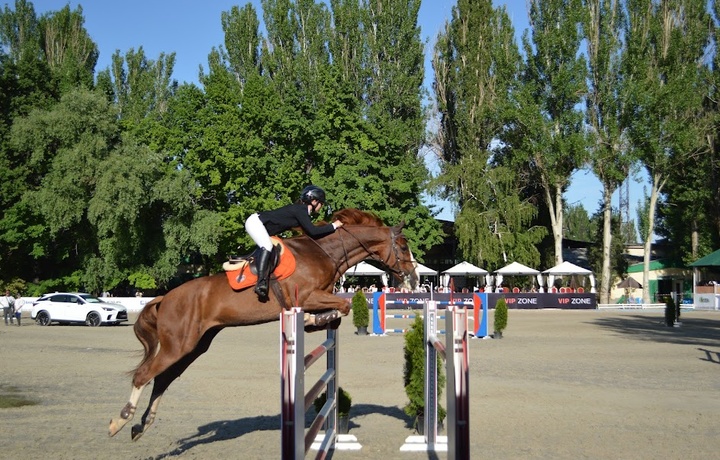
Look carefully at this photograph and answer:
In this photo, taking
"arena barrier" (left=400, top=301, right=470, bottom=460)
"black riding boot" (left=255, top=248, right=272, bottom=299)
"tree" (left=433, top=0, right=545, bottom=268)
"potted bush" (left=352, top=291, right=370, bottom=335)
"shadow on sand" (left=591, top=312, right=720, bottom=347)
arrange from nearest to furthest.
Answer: "arena barrier" (left=400, top=301, right=470, bottom=460)
"black riding boot" (left=255, top=248, right=272, bottom=299)
"shadow on sand" (left=591, top=312, right=720, bottom=347)
"potted bush" (left=352, top=291, right=370, bottom=335)
"tree" (left=433, top=0, right=545, bottom=268)

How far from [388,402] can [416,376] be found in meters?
2.61

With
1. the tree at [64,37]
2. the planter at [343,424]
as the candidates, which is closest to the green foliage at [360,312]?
the planter at [343,424]

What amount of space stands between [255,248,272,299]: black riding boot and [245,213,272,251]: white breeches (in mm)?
98

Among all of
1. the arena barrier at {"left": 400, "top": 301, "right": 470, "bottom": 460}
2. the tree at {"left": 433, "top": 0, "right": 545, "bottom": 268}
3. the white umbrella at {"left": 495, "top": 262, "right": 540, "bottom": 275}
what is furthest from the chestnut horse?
the tree at {"left": 433, "top": 0, "right": 545, "bottom": 268}

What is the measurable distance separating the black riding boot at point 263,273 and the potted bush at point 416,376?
239cm

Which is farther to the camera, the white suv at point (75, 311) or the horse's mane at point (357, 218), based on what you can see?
the white suv at point (75, 311)

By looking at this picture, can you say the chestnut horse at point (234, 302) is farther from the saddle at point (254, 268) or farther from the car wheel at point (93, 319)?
the car wheel at point (93, 319)

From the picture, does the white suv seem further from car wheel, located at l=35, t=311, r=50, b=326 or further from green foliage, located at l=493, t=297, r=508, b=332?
green foliage, located at l=493, t=297, r=508, b=332

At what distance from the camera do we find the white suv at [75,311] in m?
32.5

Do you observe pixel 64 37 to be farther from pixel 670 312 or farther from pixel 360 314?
pixel 670 312

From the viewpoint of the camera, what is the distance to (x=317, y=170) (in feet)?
165

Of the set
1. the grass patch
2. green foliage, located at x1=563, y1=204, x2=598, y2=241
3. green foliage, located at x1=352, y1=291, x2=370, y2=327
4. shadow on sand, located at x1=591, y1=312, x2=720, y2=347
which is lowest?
the grass patch

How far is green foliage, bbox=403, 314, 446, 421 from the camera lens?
9.20 m

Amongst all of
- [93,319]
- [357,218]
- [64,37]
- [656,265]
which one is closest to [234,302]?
[357,218]
